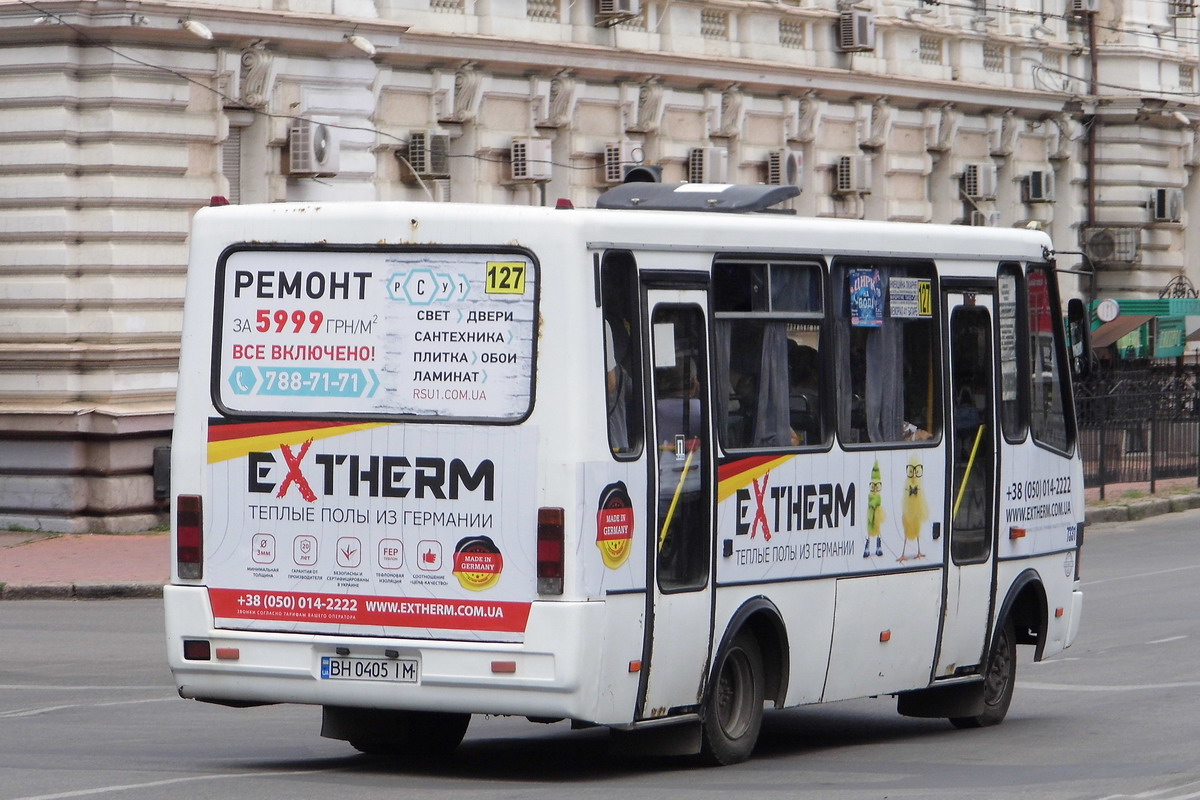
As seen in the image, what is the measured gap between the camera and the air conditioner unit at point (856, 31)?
33438 mm

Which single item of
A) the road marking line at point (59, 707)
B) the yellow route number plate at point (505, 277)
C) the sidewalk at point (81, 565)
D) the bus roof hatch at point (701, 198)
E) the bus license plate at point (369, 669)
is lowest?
the sidewalk at point (81, 565)

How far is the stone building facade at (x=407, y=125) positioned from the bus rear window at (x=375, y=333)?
3.88 m

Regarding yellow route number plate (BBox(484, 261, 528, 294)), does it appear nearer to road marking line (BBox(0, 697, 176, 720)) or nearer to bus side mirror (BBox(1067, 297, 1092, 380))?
road marking line (BBox(0, 697, 176, 720))

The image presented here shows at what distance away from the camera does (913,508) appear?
10969mm

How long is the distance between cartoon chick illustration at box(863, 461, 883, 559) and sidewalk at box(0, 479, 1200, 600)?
9.61 meters

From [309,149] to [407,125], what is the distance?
247 cm

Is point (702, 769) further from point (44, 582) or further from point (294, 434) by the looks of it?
point (44, 582)

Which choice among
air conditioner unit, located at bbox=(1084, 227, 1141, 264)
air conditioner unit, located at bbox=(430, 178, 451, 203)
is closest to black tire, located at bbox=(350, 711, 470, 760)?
air conditioner unit, located at bbox=(430, 178, 451, 203)

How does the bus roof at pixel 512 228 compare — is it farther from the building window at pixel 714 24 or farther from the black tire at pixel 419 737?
the building window at pixel 714 24

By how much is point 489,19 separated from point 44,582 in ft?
35.3

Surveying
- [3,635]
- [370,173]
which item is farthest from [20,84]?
[3,635]

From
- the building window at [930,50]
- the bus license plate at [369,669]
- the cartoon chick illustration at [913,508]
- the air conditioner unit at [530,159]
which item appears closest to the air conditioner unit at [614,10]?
the air conditioner unit at [530,159]

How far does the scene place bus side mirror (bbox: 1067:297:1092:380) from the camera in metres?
12.6

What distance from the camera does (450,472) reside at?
29.9 ft
